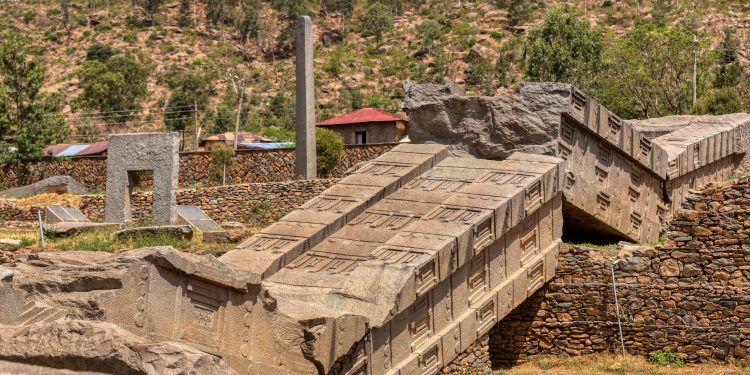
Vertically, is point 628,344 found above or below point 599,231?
below

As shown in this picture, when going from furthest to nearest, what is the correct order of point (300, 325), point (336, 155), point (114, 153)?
1. point (336, 155)
2. point (114, 153)
3. point (300, 325)

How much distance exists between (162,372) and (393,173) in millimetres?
7250

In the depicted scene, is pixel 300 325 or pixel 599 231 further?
pixel 599 231

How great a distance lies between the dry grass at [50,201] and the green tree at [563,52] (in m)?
18.9

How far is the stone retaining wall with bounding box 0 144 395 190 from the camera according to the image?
3200 cm

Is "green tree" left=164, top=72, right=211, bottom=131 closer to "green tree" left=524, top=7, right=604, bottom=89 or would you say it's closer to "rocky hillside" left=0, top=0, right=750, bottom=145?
"rocky hillside" left=0, top=0, right=750, bottom=145

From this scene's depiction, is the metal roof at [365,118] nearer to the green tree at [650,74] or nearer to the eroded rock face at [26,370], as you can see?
the green tree at [650,74]

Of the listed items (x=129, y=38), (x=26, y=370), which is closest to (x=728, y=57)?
(x=129, y=38)

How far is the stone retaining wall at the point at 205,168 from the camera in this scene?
3200cm

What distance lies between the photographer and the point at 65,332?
6953 mm

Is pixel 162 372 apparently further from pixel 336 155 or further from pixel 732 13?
pixel 732 13

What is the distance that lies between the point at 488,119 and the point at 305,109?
14911 millimetres

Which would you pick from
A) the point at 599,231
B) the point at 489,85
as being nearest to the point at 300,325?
the point at 599,231

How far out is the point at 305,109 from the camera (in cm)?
2877
